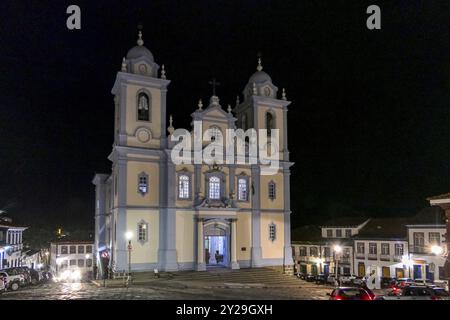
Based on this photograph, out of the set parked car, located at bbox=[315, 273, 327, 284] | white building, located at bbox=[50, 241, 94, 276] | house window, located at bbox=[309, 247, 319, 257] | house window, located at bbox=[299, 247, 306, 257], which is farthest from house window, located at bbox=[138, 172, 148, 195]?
white building, located at bbox=[50, 241, 94, 276]

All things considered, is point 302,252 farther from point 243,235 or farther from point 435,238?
point 243,235

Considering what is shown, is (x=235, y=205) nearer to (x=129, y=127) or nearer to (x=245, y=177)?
(x=245, y=177)

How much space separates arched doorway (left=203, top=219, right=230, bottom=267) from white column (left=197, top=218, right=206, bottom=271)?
1.84 feet

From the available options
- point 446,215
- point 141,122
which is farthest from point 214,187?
point 446,215

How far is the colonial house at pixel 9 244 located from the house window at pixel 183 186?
67.7ft

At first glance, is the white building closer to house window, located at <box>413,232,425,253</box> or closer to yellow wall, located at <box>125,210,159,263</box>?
yellow wall, located at <box>125,210,159,263</box>

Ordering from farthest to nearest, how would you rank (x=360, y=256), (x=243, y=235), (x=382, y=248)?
1. (x=360, y=256)
2. (x=382, y=248)
3. (x=243, y=235)

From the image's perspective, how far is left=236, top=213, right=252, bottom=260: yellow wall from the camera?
119ft

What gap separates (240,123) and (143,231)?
13700mm

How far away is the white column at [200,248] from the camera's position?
3425 centimetres

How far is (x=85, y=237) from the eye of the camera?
69.4 meters

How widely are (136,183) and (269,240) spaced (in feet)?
38.1

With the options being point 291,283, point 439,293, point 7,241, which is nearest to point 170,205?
point 291,283

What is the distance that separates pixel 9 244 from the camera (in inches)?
1881
